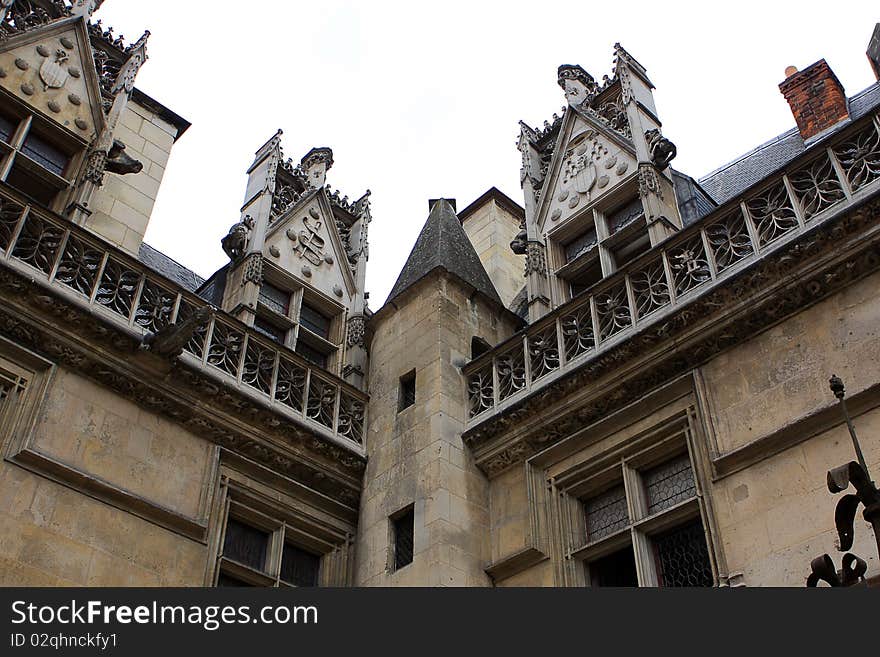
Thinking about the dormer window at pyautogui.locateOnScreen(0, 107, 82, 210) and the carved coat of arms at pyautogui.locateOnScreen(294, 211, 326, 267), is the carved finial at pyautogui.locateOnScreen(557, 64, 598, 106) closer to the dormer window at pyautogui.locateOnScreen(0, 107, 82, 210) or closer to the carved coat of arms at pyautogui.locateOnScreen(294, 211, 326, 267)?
the carved coat of arms at pyautogui.locateOnScreen(294, 211, 326, 267)

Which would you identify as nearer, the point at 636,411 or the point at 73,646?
the point at 73,646

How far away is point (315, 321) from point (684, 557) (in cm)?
580

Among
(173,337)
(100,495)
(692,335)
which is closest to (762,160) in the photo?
(692,335)

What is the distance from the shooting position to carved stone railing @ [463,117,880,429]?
8.16 m

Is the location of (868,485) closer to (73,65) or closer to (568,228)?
(568,228)

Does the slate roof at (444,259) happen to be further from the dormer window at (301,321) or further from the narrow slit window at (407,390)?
the narrow slit window at (407,390)

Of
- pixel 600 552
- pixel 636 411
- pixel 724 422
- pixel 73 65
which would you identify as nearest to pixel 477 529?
pixel 600 552

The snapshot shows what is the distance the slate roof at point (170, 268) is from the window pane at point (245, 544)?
5.34 meters

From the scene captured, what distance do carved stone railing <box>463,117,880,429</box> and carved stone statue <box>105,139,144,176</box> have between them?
14.8 feet

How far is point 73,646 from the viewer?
483 centimetres

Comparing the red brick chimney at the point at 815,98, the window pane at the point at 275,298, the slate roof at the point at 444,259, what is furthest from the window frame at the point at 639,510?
the red brick chimney at the point at 815,98

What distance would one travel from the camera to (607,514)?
8.91m

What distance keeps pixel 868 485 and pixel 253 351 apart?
6541 millimetres

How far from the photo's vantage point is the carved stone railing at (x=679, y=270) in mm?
8164
